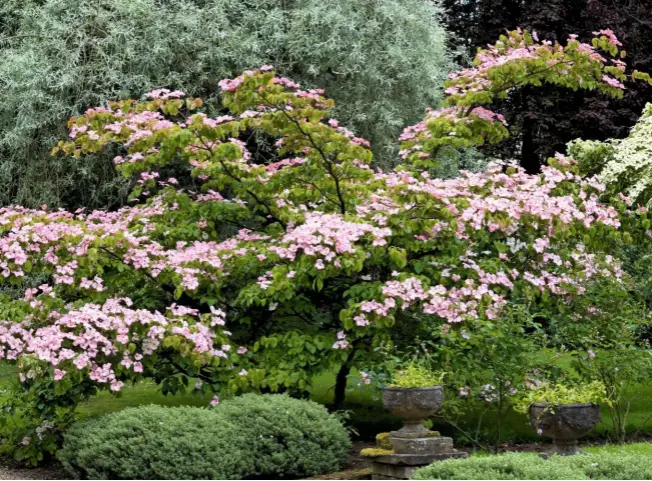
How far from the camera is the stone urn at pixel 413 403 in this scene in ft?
20.1

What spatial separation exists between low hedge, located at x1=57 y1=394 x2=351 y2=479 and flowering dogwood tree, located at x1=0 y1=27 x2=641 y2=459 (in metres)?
0.49

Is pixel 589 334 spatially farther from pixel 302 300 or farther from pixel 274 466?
pixel 274 466

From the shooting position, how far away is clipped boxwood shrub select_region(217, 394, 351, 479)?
626 cm

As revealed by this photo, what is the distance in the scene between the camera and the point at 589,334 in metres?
7.98

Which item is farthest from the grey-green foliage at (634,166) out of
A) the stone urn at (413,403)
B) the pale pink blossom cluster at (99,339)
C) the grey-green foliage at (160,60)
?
the grey-green foliage at (160,60)

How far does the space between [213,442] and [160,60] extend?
8267 mm

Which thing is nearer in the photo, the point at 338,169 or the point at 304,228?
the point at 304,228

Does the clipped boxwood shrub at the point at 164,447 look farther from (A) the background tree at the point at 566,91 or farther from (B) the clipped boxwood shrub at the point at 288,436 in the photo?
(A) the background tree at the point at 566,91

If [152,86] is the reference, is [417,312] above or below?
below

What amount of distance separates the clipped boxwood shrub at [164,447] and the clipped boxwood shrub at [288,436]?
0.10m

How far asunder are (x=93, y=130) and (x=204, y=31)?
5.60 meters

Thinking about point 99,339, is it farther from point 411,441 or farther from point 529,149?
point 529,149

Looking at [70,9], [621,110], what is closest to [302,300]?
[70,9]

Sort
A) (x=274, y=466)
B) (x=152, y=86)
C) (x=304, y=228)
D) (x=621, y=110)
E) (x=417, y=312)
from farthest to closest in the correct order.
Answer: (x=621, y=110)
(x=152, y=86)
(x=417, y=312)
(x=304, y=228)
(x=274, y=466)
